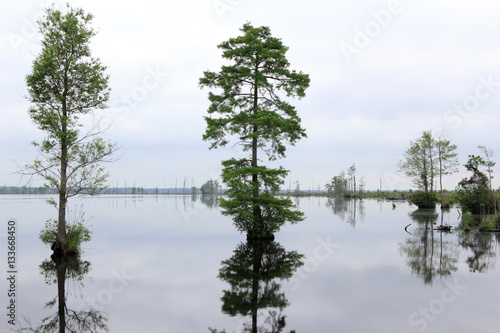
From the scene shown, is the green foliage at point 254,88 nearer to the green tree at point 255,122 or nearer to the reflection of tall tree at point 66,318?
the green tree at point 255,122

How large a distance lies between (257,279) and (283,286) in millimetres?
1324

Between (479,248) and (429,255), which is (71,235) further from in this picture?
(479,248)

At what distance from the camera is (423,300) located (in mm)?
10289

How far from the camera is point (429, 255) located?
16.9 m

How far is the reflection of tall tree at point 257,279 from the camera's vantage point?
952 centimetres

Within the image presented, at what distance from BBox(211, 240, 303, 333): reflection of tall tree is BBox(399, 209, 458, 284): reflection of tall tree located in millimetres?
5061

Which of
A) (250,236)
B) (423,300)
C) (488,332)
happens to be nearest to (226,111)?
(250,236)

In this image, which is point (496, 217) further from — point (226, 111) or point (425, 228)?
point (226, 111)

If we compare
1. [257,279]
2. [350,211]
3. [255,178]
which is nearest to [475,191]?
[350,211]

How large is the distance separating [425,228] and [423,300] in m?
19.2

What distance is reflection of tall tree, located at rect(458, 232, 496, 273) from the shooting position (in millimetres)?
14680

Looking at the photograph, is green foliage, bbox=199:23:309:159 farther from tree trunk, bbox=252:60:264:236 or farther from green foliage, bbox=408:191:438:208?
green foliage, bbox=408:191:438:208

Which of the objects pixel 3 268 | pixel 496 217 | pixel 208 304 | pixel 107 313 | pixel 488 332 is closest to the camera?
pixel 488 332

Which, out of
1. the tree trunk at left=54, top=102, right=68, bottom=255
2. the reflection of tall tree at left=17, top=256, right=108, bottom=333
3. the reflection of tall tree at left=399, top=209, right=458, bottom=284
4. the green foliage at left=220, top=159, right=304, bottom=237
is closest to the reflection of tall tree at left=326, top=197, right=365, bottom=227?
the reflection of tall tree at left=399, top=209, right=458, bottom=284
